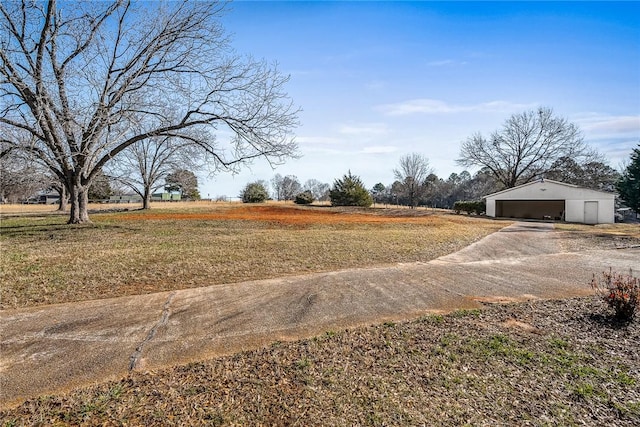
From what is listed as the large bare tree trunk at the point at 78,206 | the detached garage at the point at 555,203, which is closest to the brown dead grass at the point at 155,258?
the large bare tree trunk at the point at 78,206

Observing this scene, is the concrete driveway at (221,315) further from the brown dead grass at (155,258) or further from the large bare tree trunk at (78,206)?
the large bare tree trunk at (78,206)

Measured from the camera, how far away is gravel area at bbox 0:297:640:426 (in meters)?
2.22

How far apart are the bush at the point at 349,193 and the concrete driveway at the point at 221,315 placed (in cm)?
3178

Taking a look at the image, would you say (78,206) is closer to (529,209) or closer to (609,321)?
(609,321)

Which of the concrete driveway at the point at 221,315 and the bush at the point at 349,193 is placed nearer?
Answer: the concrete driveway at the point at 221,315

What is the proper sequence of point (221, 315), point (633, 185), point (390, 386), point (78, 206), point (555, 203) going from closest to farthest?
point (390, 386) < point (221, 315) < point (78, 206) < point (633, 185) < point (555, 203)

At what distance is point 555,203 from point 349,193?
65.9ft

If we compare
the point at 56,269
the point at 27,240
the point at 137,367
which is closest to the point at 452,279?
the point at 137,367

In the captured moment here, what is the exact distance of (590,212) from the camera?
24.7 m

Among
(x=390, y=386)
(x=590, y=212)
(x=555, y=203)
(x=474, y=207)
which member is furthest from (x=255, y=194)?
(x=390, y=386)

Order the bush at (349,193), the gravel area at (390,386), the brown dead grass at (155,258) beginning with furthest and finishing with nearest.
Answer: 1. the bush at (349,193)
2. the brown dead grass at (155,258)
3. the gravel area at (390,386)

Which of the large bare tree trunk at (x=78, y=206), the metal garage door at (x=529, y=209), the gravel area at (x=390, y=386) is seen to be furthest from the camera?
the metal garage door at (x=529, y=209)

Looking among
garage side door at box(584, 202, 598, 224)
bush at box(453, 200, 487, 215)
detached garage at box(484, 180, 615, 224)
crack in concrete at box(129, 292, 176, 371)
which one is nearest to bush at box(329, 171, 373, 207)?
bush at box(453, 200, 487, 215)

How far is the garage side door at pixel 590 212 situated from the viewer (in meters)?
24.5
